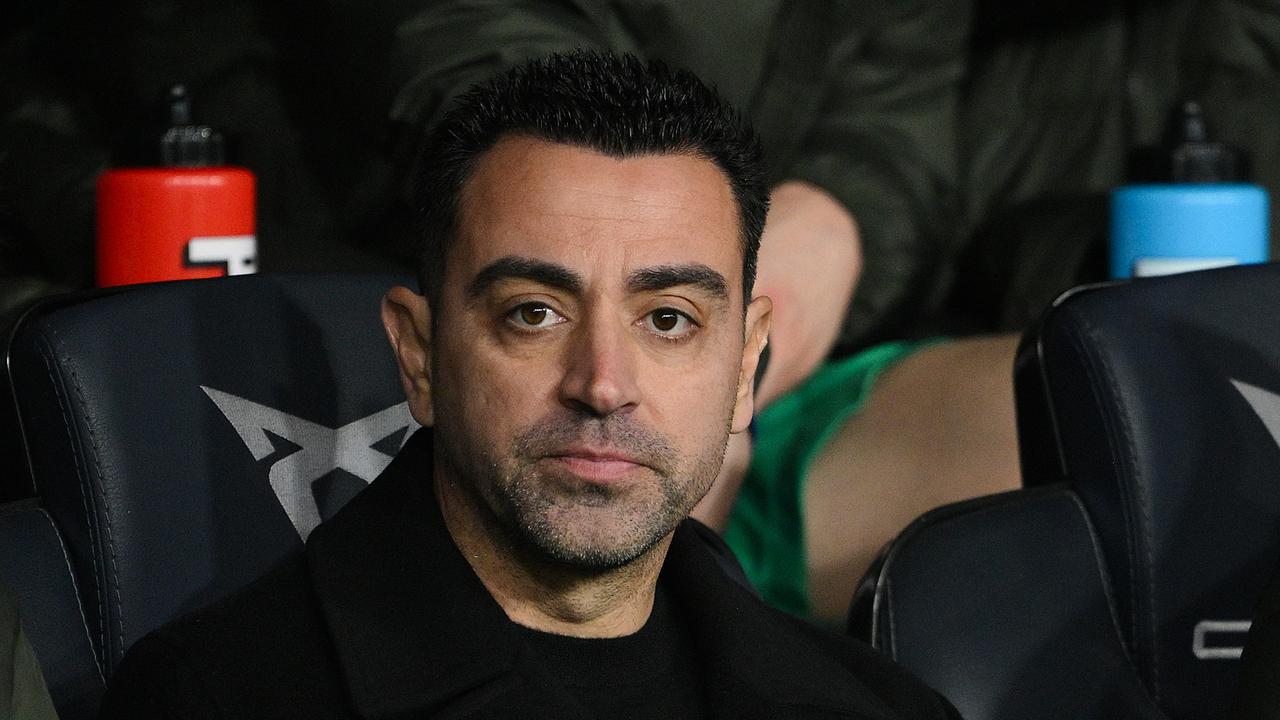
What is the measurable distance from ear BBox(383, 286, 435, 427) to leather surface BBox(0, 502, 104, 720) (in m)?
0.22

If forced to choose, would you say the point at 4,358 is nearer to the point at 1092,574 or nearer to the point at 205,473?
the point at 205,473

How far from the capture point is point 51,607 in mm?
973

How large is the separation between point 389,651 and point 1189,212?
1115 mm

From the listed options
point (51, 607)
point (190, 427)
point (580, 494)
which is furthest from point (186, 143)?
point (580, 494)

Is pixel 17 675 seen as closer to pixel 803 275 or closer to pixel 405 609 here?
pixel 405 609

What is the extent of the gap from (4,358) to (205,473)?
0.44 ft

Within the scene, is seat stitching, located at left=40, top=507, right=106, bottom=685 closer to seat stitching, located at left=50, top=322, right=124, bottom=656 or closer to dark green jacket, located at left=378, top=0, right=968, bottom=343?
seat stitching, located at left=50, top=322, right=124, bottom=656

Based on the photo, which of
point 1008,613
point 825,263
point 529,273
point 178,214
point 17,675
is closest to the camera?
point 17,675

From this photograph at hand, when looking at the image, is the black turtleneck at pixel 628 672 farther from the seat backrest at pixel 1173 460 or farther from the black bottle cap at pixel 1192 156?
the black bottle cap at pixel 1192 156

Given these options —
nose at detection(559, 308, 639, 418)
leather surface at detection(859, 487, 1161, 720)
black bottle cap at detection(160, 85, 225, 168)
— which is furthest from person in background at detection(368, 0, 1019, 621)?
nose at detection(559, 308, 639, 418)

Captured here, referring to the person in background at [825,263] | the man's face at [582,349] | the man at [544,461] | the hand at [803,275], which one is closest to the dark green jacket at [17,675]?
the man at [544,461]

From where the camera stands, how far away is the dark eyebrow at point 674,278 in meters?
0.94

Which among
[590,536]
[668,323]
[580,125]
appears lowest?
[590,536]

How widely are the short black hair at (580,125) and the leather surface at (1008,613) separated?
0.82 ft
